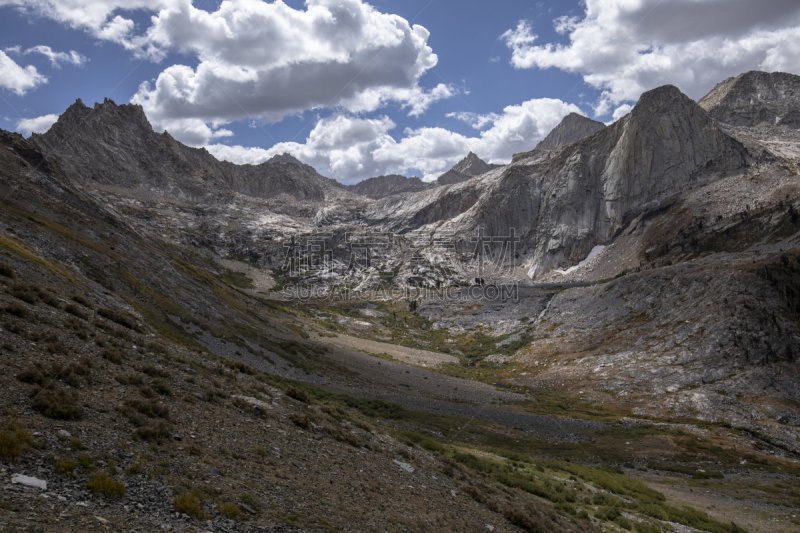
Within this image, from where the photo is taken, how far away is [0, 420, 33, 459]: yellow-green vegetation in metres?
7.97

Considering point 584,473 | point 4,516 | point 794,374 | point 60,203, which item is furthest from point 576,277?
point 4,516

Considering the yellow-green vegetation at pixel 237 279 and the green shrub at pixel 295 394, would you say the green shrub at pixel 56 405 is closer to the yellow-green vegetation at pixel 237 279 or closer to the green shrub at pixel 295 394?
the green shrub at pixel 295 394

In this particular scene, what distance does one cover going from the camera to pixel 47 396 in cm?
1045

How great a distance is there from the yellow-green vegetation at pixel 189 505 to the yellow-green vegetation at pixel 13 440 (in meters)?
3.39

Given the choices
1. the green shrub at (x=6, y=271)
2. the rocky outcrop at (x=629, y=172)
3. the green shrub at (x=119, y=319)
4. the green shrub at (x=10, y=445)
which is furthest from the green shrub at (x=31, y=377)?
the rocky outcrop at (x=629, y=172)

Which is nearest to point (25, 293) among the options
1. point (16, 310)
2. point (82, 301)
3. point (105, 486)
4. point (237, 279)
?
point (16, 310)

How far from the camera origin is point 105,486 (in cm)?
830

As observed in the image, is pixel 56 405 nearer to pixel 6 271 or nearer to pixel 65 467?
pixel 65 467

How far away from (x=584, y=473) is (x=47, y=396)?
30.5 metres

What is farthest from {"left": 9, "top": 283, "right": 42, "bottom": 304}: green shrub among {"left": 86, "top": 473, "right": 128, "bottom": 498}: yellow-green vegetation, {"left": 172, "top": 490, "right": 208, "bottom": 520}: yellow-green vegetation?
{"left": 172, "top": 490, "right": 208, "bottom": 520}: yellow-green vegetation

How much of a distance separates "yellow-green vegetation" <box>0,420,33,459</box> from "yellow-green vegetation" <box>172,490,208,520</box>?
133 inches

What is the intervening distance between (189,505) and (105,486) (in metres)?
1.80

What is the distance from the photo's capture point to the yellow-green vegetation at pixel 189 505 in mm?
8688

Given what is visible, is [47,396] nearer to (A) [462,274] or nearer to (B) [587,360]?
(B) [587,360]
